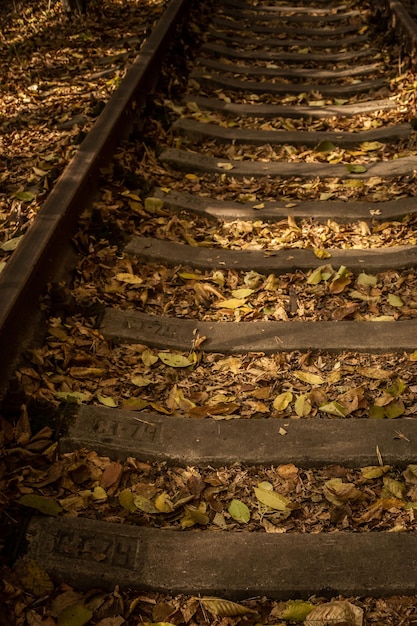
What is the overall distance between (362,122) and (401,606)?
13.9 ft

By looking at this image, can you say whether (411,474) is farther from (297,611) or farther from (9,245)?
(9,245)

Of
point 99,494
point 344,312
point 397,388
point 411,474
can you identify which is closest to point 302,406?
point 397,388

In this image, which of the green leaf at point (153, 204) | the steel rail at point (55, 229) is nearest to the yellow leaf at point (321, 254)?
the green leaf at point (153, 204)

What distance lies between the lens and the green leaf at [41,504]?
7.92 feet

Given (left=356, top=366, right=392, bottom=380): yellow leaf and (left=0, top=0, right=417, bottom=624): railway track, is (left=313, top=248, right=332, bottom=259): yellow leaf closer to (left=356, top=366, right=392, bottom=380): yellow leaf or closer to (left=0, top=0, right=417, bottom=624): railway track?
(left=0, top=0, right=417, bottom=624): railway track

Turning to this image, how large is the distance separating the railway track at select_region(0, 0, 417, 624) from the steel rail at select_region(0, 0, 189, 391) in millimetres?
14

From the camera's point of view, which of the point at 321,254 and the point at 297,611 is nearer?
the point at 297,611

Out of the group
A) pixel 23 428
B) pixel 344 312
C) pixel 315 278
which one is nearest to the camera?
pixel 23 428

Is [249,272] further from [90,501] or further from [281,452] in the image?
[90,501]

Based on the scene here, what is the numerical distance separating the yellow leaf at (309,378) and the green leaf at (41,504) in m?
1.20

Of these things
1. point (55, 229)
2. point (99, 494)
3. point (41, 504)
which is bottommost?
point (99, 494)

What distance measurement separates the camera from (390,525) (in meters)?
2.46

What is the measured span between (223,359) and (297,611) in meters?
1.31

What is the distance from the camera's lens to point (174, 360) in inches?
127
